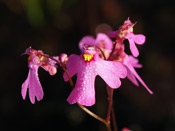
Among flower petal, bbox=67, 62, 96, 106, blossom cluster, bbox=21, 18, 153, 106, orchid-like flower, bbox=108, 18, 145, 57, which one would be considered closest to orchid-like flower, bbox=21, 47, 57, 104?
blossom cluster, bbox=21, 18, 153, 106

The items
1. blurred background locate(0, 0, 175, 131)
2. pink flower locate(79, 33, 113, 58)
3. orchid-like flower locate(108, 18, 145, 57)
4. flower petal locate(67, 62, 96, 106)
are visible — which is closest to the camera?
flower petal locate(67, 62, 96, 106)

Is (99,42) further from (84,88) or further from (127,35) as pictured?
(84,88)

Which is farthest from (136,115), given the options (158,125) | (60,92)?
(60,92)

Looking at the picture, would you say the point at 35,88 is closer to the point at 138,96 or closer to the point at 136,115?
the point at 136,115

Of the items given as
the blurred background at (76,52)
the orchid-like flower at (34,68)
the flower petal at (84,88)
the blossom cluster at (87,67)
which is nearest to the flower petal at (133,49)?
the blossom cluster at (87,67)

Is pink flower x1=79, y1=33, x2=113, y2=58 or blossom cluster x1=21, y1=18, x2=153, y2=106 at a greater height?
pink flower x1=79, y1=33, x2=113, y2=58

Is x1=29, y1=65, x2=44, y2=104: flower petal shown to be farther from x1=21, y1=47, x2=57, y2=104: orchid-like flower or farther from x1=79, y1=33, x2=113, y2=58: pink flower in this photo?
x1=79, y1=33, x2=113, y2=58: pink flower

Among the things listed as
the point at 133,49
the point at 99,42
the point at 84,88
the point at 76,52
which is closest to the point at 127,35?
the point at 133,49

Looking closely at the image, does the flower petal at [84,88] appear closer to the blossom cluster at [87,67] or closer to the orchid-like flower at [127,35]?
the blossom cluster at [87,67]
